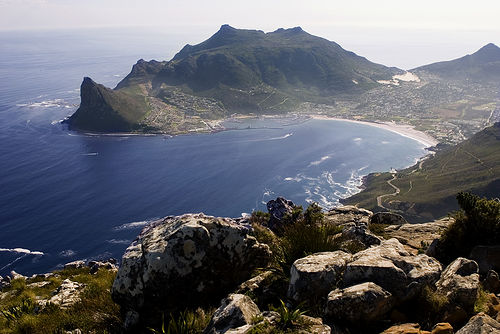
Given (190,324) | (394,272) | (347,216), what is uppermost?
(394,272)

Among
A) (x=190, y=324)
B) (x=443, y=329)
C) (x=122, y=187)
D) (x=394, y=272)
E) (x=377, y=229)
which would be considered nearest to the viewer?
(x=443, y=329)

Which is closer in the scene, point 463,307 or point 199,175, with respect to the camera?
→ point 463,307

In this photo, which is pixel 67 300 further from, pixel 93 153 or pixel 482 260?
pixel 93 153

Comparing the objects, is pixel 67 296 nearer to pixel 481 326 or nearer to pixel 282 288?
pixel 282 288

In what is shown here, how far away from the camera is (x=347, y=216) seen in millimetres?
25047

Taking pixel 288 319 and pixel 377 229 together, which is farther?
pixel 377 229

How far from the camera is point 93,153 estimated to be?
620 ft

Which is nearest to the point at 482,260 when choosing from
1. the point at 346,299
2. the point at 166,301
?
the point at 346,299

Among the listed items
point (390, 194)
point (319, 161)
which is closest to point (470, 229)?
point (390, 194)

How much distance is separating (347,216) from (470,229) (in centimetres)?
1191

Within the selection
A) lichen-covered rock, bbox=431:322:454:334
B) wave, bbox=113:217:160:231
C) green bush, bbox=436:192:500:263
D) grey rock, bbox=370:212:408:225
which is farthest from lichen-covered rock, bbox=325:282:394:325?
wave, bbox=113:217:160:231

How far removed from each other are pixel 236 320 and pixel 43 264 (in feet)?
319

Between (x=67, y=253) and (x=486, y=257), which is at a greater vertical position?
(x=486, y=257)

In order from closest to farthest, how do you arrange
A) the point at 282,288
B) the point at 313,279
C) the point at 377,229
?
the point at 313,279 → the point at 282,288 → the point at 377,229
